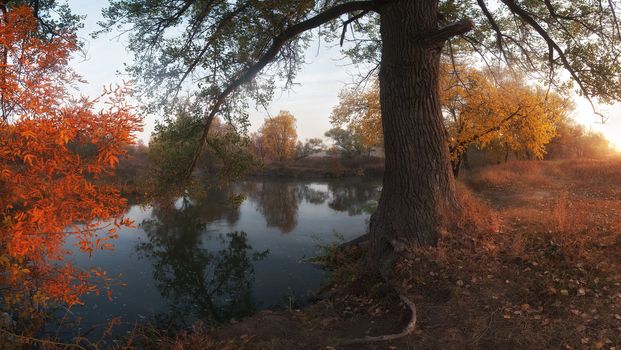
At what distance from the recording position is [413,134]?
7133mm

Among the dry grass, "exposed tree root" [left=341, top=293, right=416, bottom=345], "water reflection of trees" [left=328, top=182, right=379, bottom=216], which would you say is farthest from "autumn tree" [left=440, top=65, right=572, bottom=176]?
"exposed tree root" [left=341, top=293, right=416, bottom=345]

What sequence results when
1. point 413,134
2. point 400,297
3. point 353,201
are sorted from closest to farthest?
point 400,297, point 413,134, point 353,201

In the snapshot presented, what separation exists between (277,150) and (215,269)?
161ft

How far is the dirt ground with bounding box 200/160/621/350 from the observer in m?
4.61

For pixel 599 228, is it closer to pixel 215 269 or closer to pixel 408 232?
pixel 408 232

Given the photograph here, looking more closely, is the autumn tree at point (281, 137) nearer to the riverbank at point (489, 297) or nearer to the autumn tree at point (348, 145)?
the autumn tree at point (348, 145)

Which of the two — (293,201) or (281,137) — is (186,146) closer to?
(293,201)

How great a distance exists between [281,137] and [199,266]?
50.4m

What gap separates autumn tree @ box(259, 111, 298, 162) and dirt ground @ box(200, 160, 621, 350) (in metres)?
52.1

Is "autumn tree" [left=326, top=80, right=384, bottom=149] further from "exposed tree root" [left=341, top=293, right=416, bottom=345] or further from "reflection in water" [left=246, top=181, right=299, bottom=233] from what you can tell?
"exposed tree root" [left=341, top=293, right=416, bottom=345]

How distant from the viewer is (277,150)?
60.3m

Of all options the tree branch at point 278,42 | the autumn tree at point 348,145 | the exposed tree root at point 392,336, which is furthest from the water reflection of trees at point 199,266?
the autumn tree at point 348,145

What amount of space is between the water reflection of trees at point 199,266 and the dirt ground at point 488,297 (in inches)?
87.9

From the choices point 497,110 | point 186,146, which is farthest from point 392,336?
point 497,110
